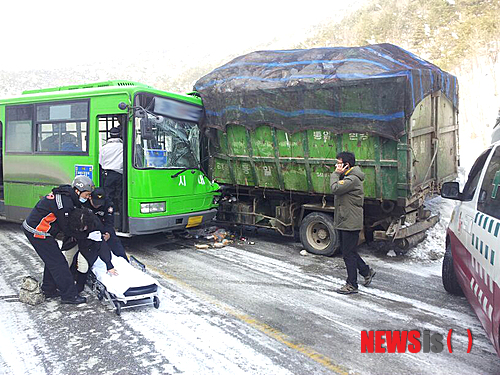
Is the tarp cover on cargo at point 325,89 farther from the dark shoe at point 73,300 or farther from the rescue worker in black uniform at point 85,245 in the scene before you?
the dark shoe at point 73,300

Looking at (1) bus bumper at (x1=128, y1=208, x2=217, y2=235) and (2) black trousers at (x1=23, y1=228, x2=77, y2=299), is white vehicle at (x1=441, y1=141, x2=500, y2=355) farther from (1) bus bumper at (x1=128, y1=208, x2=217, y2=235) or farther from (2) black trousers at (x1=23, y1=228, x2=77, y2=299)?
(1) bus bumper at (x1=128, y1=208, x2=217, y2=235)

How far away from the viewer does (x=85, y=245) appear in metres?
5.18

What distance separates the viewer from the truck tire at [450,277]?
541cm

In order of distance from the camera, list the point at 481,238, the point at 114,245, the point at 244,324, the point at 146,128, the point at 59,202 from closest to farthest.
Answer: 1. the point at 481,238
2. the point at 244,324
3. the point at 59,202
4. the point at 114,245
5. the point at 146,128

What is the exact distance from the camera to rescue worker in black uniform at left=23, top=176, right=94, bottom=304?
4922 mm

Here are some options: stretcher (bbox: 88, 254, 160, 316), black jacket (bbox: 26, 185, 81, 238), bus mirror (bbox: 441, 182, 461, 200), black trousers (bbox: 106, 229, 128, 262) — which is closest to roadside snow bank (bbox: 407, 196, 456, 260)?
bus mirror (bbox: 441, 182, 461, 200)

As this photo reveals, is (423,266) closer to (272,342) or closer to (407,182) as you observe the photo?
(407,182)

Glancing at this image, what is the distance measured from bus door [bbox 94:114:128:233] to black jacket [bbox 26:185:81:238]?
7.52ft

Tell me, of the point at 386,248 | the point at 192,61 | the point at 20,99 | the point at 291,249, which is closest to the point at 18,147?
the point at 20,99

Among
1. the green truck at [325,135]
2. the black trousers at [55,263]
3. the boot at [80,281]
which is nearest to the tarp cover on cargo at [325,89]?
the green truck at [325,135]

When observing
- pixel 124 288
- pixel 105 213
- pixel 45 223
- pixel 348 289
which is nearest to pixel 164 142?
pixel 105 213

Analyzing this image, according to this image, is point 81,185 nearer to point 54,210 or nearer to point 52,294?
point 54,210

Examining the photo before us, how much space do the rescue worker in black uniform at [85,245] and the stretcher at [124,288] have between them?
0.13 meters

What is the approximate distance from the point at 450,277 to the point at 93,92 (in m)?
6.50
